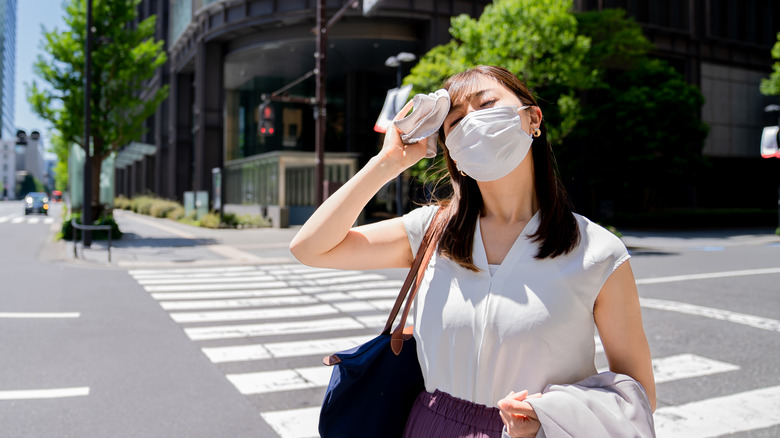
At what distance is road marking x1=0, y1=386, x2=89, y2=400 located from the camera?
502 centimetres

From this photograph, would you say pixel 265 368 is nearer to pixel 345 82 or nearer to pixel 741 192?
pixel 345 82

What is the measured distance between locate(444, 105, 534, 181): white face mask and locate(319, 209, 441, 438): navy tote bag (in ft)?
0.88

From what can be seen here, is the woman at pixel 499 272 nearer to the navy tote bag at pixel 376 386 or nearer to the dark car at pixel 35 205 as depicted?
the navy tote bag at pixel 376 386

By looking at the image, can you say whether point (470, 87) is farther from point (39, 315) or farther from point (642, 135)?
point (642, 135)

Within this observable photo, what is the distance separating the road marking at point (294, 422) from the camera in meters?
4.32

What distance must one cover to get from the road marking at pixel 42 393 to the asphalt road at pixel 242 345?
71 millimetres

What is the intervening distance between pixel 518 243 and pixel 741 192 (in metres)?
50.6

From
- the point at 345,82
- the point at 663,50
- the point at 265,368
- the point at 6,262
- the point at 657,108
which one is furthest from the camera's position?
the point at 345,82

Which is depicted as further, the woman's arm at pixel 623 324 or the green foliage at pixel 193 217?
the green foliage at pixel 193 217

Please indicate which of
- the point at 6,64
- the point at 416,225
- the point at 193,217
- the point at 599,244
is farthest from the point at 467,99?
the point at 6,64

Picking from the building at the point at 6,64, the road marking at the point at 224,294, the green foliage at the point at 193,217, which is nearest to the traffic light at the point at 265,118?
the road marking at the point at 224,294

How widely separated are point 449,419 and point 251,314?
7478mm

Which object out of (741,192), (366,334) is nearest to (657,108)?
(741,192)

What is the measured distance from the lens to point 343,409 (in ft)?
6.05
